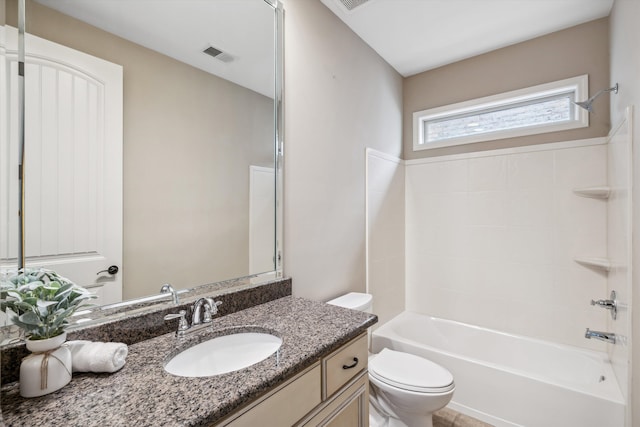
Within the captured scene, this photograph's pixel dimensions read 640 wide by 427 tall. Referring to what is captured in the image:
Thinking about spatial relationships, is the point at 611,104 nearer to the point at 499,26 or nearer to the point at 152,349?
the point at 499,26

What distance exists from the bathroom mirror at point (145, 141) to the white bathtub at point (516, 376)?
1.50 meters

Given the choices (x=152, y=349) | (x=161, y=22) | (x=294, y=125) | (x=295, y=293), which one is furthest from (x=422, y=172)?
(x=152, y=349)

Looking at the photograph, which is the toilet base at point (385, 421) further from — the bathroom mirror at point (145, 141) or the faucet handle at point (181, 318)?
the faucet handle at point (181, 318)

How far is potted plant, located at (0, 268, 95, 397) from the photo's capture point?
70cm

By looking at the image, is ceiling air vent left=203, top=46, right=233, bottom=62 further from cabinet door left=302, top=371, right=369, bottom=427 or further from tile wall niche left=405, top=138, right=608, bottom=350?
tile wall niche left=405, top=138, right=608, bottom=350

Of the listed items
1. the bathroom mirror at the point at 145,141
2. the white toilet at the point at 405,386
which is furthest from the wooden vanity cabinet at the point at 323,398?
the bathroom mirror at the point at 145,141

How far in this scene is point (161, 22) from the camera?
1.12 metres

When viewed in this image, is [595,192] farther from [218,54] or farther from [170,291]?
[170,291]

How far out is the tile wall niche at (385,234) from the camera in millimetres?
2336

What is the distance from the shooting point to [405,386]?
1576 mm

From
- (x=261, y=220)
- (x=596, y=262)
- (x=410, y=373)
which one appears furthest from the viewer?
(x=596, y=262)

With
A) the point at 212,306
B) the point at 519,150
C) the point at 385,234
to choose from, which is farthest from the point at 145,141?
the point at 519,150

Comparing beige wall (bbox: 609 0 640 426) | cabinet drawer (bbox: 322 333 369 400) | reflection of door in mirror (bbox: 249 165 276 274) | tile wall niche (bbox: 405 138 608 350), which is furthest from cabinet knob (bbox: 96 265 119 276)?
tile wall niche (bbox: 405 138 608 350)

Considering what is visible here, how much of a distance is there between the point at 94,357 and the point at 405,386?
1449mm
